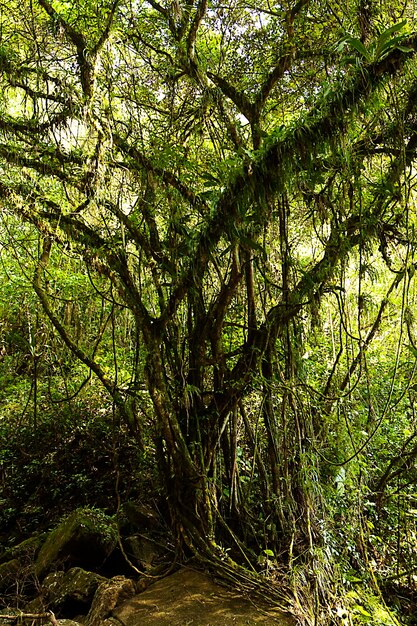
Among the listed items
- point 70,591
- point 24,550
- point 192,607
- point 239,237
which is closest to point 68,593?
point 70,591

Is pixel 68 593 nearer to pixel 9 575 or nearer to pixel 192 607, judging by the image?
pixel 9 575

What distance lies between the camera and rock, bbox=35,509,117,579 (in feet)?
12.8

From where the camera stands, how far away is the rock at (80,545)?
390cm

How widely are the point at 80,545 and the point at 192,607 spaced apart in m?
1.44

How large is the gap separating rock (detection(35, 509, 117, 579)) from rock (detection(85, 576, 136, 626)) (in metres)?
0.75

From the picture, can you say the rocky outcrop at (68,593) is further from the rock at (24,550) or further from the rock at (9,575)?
the rock at (24,550)

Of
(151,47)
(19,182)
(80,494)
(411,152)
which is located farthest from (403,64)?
(80,494)

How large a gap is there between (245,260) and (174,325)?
690mm

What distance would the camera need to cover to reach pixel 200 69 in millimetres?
3352

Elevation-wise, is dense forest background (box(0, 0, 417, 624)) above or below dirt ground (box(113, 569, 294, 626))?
above

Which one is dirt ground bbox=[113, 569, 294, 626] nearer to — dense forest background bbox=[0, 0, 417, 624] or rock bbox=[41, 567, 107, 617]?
dense forest background bbox=[0, 0, 417, 624]

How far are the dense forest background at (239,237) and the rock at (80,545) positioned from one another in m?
0.44

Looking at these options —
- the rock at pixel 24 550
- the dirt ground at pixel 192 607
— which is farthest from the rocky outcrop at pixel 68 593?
the rock at pixel 24 550

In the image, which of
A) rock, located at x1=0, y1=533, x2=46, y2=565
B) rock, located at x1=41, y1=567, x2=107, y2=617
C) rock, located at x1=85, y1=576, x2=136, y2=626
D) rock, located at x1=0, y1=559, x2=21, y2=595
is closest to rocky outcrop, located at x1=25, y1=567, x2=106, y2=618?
rock, located at x1=41, y1=567, x2=107, y2=617
